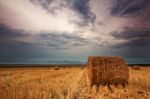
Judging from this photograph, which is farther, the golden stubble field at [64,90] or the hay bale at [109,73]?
the hay bale at [109,73]

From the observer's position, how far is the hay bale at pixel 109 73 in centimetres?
801

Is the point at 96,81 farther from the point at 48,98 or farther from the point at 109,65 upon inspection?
the point at 48,98

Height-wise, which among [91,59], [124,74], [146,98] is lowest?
[146,98]

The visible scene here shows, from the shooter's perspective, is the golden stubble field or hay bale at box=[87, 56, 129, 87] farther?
hay bale at box=[87, 56, 129, 87]


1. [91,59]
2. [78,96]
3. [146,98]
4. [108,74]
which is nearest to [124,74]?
[108,74]

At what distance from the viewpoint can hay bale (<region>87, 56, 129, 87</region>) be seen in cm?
801

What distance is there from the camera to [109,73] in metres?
8.04

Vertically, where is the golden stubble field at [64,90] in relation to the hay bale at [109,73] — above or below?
below

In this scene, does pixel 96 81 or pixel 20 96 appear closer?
pixel 20 96

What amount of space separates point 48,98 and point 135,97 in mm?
2196

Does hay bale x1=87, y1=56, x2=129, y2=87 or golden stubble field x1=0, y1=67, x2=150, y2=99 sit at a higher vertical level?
hay bale x1=87, y1=56, x2=129, y2=87

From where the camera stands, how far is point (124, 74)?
8.15 meters

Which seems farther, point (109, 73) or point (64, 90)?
point (109, 73)

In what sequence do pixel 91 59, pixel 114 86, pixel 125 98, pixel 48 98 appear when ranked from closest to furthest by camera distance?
1. pixel 48 98
2. pixel 125 98
3. pixel 114 86
4. pixel 91 59
